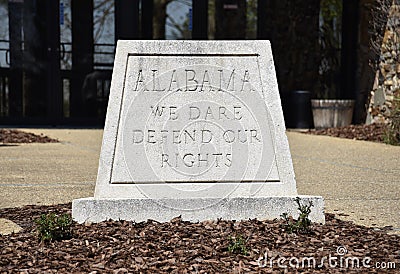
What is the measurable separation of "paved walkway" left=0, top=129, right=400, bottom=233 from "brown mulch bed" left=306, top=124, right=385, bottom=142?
1.78 feet

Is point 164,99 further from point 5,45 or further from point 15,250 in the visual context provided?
point 5,45

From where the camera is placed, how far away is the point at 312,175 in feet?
24.8

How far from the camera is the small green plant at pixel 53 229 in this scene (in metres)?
3.88

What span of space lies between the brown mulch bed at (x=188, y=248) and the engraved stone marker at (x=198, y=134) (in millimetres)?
178

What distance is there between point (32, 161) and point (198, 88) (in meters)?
4.58

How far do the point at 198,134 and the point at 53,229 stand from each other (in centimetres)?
121

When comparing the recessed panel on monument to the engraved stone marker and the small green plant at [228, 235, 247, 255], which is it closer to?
the engraved stone marker

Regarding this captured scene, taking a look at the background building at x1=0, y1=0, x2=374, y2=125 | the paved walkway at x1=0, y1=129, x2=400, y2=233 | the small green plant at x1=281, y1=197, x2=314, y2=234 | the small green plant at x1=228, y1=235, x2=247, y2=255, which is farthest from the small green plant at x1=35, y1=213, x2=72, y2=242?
the background building at x1=0, y1=0, x2=374, y2=125

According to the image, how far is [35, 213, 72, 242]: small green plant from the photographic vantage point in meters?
3.88

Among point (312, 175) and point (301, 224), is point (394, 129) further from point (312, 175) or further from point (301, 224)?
point (301, 224)

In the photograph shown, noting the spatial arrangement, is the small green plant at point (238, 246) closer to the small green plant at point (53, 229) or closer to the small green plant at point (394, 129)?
the small green plant at point (53, 229)

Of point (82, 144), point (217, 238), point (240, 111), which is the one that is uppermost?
point (240, 111)

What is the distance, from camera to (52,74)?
1539 cm

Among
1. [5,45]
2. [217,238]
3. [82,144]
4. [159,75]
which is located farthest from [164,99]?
[5,45]
